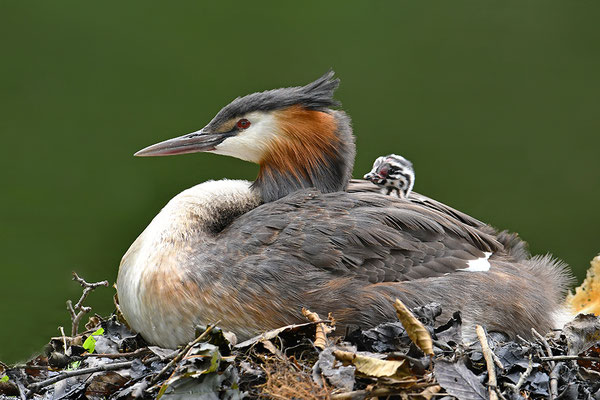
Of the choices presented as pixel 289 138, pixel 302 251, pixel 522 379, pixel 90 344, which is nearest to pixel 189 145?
pixel 289 138

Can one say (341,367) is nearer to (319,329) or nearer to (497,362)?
(319,329)

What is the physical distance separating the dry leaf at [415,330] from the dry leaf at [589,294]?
1.20m

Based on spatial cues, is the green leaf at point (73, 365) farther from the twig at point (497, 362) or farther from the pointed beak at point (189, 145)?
the twig at point (497, 362)

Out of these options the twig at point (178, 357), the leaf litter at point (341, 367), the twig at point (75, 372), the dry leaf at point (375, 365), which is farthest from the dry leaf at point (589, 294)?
the twig at point (75, 372)

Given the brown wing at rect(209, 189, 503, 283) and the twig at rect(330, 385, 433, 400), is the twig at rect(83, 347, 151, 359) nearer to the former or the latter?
the brown wing at rect(209, 189, 503, 283)

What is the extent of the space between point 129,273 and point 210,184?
451 millimetres

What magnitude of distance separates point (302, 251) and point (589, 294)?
1.25m

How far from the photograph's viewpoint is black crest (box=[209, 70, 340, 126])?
9.21 ft

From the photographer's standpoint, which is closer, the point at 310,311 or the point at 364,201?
the point at 310,311

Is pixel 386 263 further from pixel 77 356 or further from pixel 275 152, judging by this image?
pixel 77 356

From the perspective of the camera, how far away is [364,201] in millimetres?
2645

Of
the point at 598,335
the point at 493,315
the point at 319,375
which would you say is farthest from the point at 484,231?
the point at 319,375

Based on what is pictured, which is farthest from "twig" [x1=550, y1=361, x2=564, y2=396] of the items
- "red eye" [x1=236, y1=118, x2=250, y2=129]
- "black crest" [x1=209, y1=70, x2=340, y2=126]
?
"red eye" [x1=236, y1=118, x2=250, y2=129]

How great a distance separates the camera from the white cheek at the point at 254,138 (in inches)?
111
